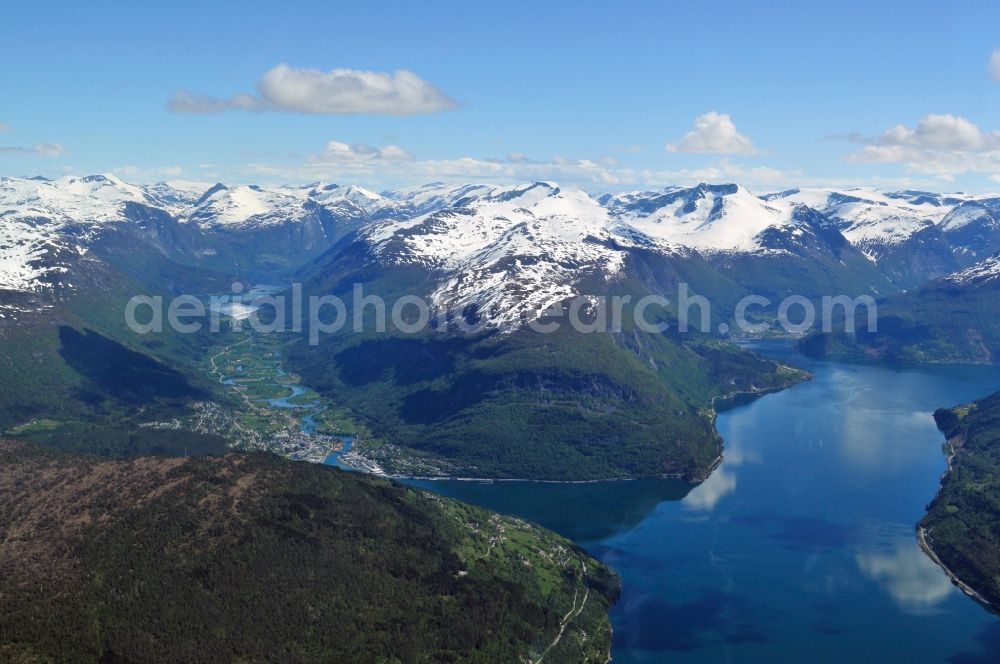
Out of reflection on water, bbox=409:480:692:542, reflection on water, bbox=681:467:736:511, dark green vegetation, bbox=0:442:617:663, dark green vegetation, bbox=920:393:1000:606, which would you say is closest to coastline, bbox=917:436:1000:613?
dark green vegetation, bbox=920:393:1000:606

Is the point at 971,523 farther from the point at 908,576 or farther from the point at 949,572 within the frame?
the point at 908,576

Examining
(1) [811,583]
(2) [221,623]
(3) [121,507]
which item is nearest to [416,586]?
(2) [221,623]

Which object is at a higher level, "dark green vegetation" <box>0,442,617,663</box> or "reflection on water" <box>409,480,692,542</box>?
"dark green vegetation" <box>0,442,617,663</box>

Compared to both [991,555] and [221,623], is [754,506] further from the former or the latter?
[221,623]

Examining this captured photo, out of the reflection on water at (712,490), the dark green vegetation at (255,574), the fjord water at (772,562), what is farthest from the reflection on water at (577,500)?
the dark green vegetation at (255,574)

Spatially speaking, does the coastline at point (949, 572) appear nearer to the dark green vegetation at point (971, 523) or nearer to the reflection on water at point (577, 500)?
the dark green vegetation at point (971, 523)

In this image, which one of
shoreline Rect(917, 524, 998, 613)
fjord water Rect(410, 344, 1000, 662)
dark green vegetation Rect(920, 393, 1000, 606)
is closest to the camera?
fjord water Rect(410, 344, 1000, 662)

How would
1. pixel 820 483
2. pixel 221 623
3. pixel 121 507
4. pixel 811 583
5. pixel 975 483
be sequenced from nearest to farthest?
pixel 221 623 → pixel 121 507 → pixel 811 583 → pixel 975 483 → pixel 820 483

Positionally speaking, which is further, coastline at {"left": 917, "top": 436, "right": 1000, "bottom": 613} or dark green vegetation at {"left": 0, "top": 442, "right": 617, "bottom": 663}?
coastline at {"left": 917, "top": 436, "right": 1000, "bottom": 613}

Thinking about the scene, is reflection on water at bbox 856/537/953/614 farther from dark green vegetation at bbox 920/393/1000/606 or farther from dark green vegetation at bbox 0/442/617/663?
dark green vegetation at bbox 0/442/617/663
